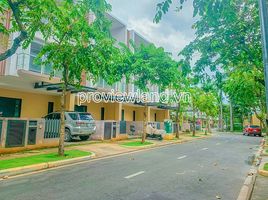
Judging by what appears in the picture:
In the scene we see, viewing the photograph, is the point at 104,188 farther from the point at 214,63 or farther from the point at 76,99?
the point at 76,99

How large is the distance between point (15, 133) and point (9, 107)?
6648 millimetres

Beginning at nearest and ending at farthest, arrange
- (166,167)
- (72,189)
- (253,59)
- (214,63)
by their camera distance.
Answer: (72,189) < (214,63) < (253,59) < (166,167)

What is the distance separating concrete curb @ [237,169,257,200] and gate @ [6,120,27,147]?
34.4 feet

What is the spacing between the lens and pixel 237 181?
7750 millimetres

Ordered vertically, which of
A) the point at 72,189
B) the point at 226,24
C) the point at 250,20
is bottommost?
the point at 72,189

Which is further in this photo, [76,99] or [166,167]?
[76,99]

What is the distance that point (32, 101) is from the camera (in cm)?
1961

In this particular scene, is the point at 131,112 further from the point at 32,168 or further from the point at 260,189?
the point at 260,189

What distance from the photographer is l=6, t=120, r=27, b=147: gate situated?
1205 centimetres

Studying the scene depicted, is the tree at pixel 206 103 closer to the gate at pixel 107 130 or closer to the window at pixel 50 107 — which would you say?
the gate at pixel 107 130

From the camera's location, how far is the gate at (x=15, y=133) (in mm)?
12049

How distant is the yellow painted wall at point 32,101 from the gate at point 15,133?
244 inches

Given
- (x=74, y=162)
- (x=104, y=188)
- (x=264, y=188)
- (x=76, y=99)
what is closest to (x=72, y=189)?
(x=104, y=188)

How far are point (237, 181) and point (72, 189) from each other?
506cm
